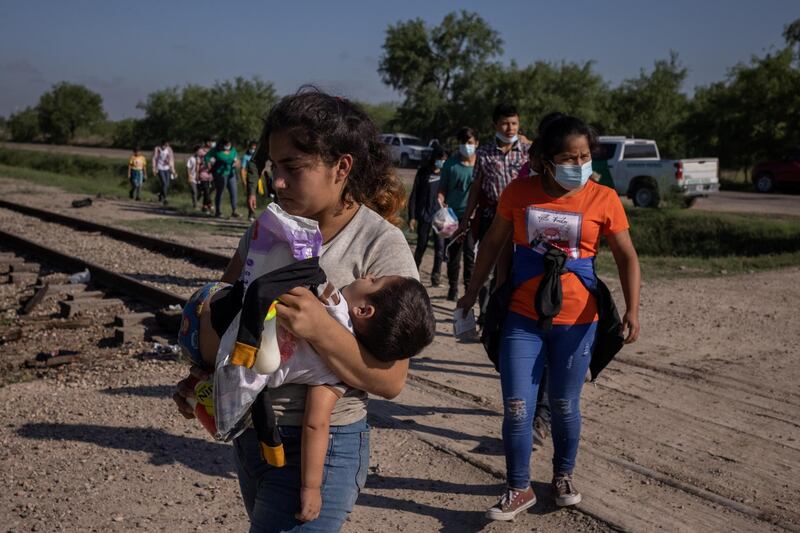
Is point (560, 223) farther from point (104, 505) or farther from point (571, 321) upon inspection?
point (104, 505)

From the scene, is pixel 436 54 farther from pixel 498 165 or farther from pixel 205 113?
pixel 498 165

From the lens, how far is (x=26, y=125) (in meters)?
90.6

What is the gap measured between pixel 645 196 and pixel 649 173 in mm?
712

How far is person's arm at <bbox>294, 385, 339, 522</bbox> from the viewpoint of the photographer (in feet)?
7.17

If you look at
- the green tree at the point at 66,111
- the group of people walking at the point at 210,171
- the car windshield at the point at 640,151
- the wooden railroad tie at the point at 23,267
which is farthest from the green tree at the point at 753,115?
the green tree at the point at 66,111

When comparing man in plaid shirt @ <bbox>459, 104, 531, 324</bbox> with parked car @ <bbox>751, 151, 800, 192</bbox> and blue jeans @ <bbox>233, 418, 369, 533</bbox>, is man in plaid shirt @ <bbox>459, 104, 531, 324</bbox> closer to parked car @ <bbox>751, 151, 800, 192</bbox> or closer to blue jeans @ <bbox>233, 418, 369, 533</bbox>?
blue jeans @ <bbox>233, 418, 369, 533</bbox>

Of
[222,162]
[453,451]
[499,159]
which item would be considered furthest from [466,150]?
[222,162]

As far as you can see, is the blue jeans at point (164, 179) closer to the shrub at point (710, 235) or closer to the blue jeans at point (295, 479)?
the shrub at point (710, 235)

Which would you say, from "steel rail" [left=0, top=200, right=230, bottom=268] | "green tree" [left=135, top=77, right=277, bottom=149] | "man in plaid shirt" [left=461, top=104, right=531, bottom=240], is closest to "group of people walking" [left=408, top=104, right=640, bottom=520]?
"man in plaid shirt" [left=461, top=104, right=531, bottom=240]

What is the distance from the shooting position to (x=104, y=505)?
14.1 feet

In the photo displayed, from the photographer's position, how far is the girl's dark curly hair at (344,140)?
89.7 inches

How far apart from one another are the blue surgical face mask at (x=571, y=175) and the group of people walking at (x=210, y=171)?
→ 10171 mm

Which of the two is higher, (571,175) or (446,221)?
(571,175)

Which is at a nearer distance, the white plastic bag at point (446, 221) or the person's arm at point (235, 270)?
the person's arm at point (235, 270)
